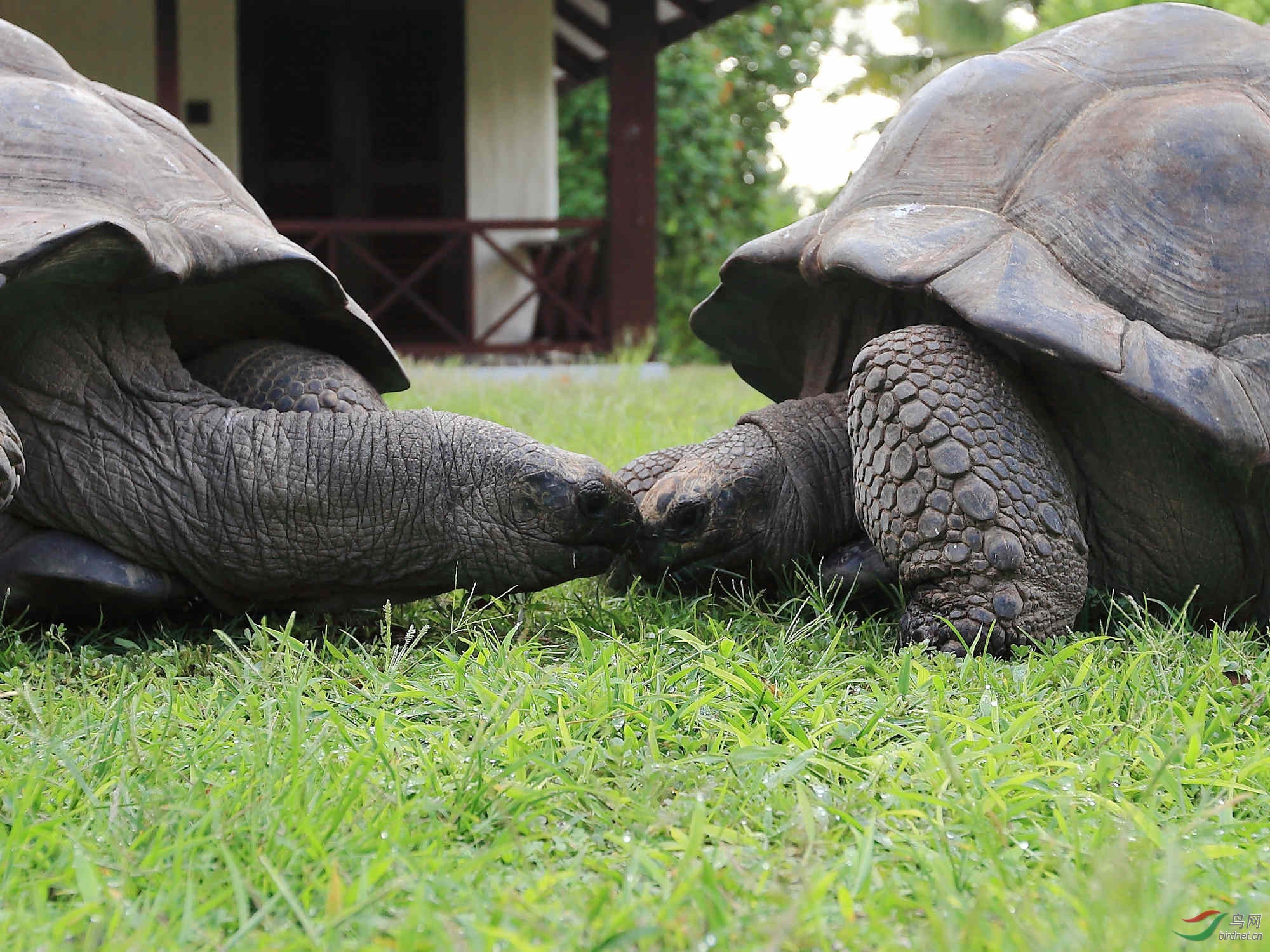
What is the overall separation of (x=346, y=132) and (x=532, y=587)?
8344 mm

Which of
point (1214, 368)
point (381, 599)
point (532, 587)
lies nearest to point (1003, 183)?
point (1214, 368)

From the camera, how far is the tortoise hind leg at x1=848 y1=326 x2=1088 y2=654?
7.31 ft

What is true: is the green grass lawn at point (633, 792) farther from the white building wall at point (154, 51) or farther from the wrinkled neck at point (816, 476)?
the white building wall at point (154, 51)

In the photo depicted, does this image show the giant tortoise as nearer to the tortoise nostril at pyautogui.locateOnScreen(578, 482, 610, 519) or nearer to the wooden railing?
the tortoise nostril at pyautogui.locateOnScreen(578, 482, 610, 519)

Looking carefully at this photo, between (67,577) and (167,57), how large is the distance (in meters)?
7.46

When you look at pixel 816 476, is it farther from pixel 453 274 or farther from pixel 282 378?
pixel 453 274

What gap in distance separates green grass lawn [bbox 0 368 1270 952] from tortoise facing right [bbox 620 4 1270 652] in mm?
183

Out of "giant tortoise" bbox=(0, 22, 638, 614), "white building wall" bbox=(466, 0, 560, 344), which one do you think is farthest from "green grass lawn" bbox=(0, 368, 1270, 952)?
"white building wall" bbox=(466, 0, 560, 344)

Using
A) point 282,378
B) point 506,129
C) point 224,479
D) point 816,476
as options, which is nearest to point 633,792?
point 224,479

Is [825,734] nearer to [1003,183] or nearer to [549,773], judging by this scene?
[549,773]

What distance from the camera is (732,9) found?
1074cm

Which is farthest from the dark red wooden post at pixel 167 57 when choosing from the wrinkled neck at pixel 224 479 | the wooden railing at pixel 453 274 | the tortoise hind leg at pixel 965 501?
the tortoise hind leg at pixel 965 501

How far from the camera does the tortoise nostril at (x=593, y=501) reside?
2.43 m
